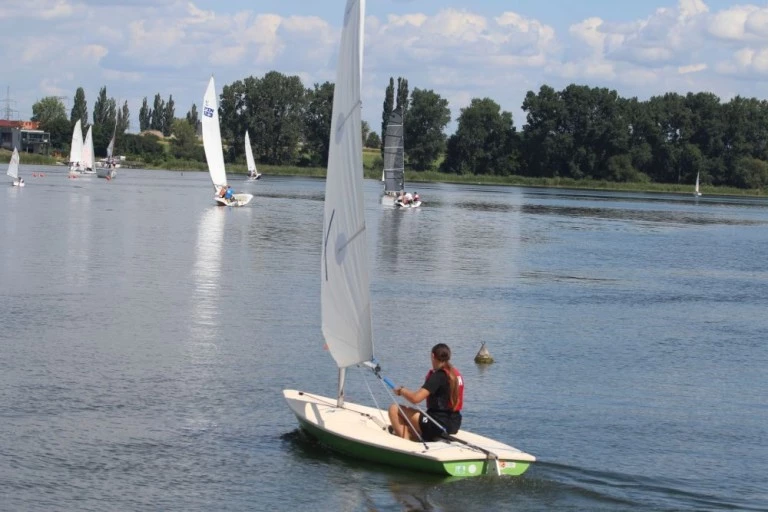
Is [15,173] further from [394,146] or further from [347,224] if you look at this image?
[347,224]

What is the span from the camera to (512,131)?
595 ft

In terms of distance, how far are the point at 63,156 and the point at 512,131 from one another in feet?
235

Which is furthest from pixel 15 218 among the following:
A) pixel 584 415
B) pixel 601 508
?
pixel 601 508

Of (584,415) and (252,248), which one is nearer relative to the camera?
(584,415)

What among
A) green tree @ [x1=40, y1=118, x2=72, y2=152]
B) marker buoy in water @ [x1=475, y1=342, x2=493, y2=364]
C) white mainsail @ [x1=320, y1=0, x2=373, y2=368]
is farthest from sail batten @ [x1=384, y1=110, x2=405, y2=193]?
green tree @ [x1=40, y1=118, x2=72, y2=152]

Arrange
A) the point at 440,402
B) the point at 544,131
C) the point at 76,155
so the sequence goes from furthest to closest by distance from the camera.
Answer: the point at 544,131 → the point at 76,155 → the point at 440,402

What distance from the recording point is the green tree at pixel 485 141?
18062cm

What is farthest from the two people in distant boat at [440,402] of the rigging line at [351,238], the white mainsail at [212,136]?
the white mainsail at [212,136]

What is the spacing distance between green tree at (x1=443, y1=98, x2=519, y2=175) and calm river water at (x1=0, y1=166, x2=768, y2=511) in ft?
423

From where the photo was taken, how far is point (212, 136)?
262 ft

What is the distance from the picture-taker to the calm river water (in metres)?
16.0

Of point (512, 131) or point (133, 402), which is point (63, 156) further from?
point (133, 402)

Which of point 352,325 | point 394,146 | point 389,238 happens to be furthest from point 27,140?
point 352,325

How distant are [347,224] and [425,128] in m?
165
